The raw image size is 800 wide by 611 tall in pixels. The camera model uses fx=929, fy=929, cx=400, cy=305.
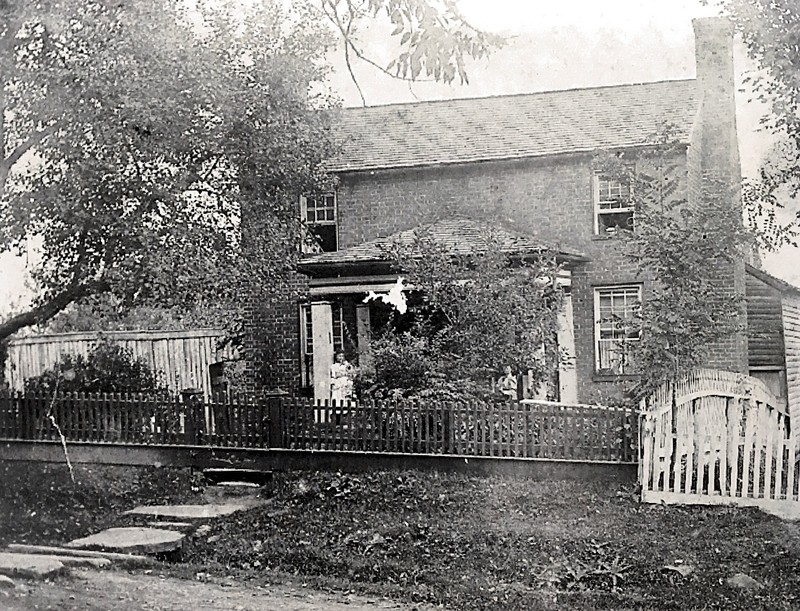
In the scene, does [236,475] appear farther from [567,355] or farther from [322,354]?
[567,355]

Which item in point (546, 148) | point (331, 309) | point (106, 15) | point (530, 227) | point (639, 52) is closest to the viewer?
point (639, 52)

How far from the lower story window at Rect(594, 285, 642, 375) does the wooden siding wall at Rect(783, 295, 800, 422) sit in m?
1.09

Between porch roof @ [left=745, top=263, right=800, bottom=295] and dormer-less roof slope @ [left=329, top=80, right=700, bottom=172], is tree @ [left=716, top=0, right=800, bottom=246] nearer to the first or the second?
porch roof @ [left=745, top=263, right=800, bottom=295]

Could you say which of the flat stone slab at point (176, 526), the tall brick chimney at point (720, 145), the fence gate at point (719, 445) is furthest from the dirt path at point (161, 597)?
the tall brick chimney at point (720, 145)

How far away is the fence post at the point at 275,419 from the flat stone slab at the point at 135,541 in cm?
214

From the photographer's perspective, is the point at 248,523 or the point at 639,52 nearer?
the point at 639,52

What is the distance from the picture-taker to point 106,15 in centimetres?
693

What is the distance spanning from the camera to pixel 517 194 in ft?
26.5

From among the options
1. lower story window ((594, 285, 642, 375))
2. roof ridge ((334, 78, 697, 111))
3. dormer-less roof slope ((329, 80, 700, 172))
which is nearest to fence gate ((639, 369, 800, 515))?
lower story window ((594, 285, 642, 375))

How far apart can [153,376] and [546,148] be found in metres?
3.90

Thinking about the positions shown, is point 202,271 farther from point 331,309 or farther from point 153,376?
point 331,309

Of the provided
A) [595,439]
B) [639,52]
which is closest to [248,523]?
[595,439]

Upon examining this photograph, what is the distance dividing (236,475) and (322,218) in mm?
2968

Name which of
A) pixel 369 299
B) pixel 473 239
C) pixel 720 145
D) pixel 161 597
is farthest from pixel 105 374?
pixel 720 145
